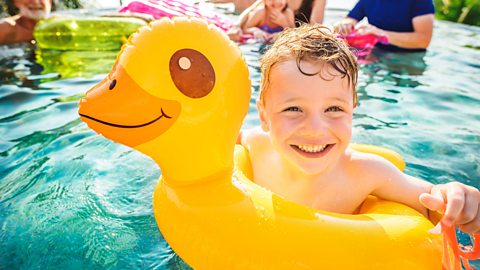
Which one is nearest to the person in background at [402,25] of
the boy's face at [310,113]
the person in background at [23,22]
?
the boy's face at [310,113]

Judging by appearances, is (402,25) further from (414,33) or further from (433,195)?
(433,195)

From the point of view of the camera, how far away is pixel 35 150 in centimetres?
278

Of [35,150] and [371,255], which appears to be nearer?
[371,255]

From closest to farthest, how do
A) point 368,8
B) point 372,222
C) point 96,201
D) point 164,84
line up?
1. point 164,84
2. point 372,222
3. point 96,201
4. point 368,8

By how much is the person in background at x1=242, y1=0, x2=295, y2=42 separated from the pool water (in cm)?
90

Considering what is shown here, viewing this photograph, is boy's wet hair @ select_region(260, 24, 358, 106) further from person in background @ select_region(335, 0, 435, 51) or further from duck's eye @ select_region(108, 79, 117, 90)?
person in background @ select_region(335, 0, 435, 51)

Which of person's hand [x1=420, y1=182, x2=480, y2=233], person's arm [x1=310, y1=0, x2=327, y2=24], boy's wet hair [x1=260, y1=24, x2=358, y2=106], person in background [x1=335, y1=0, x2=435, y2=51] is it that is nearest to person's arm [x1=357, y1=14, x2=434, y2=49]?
person in background [x1=335, y1=0, x2=435, y2=51]

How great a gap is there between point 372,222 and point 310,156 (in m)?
0.31

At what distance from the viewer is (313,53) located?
1.47 metres

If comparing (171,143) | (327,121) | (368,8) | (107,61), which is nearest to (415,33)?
(368,8)

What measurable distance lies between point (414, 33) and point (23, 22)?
225 inches

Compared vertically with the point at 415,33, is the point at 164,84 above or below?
above

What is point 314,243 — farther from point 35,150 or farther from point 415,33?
point 415,33

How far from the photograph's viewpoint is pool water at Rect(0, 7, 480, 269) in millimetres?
1881
